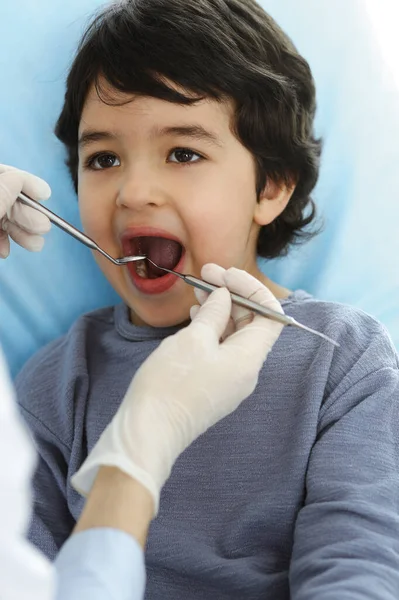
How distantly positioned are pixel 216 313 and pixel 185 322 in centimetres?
35

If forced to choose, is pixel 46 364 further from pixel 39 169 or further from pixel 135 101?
pixel 135 101

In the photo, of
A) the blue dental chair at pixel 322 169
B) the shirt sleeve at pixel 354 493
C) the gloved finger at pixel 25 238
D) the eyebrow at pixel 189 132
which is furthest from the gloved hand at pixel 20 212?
the shirt sleeve at pixel 354 493

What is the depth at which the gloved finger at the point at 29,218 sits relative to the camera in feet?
3.84

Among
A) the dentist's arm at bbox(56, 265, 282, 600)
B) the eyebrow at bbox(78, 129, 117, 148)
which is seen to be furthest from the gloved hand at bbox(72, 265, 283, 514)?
the eyebrow at bbox(78, 129, 117, 148)

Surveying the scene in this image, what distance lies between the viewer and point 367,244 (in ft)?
5.22

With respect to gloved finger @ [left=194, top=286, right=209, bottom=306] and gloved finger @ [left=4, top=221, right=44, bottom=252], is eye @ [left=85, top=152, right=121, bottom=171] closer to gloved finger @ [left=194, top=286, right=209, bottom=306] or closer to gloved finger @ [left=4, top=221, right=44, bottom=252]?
gloved finger @ [left=4, top=221, right=44, bottom=252]

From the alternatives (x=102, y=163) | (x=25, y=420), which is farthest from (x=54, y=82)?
(x=25, y=420)

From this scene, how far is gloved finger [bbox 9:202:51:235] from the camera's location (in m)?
1.17

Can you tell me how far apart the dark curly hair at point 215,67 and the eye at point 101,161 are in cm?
11

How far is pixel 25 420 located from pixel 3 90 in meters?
0.70

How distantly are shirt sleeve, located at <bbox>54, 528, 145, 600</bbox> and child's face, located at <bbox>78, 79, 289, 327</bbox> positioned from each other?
1.86 ft

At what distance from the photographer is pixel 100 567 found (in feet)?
2.46

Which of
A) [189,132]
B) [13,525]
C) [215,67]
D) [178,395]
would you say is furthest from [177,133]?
[13,525]

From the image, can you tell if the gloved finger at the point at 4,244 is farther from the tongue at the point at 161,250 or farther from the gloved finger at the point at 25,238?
the tongue at the point at 161,250
